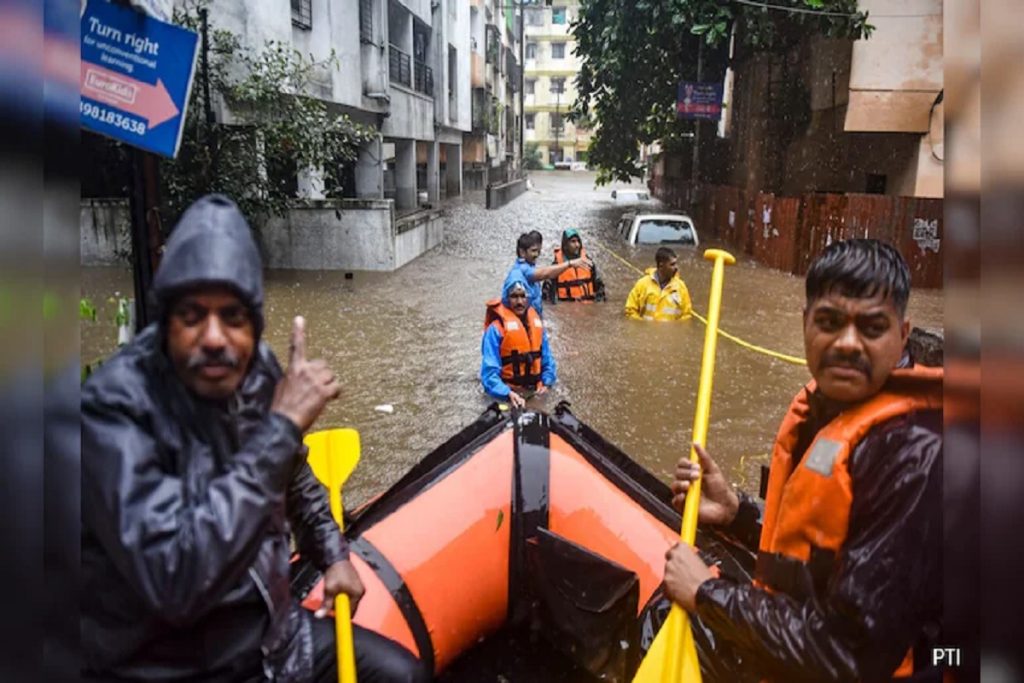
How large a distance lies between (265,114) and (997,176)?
3563 millimetres

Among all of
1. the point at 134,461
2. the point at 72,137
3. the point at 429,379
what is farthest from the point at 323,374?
the point at 429,379

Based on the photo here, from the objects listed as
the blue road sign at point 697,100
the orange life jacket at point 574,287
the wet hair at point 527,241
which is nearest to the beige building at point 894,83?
the blue road sign at point 697,100

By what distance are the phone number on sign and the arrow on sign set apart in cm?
2

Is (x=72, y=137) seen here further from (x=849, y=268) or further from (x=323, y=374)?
(x=849, y=268)

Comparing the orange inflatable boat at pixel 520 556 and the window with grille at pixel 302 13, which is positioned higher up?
the window with grille at pixel 302 13

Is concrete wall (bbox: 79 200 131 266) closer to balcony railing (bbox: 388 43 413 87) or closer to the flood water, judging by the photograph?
the flood water

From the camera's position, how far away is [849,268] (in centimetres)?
138

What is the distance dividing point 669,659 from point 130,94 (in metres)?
1.76

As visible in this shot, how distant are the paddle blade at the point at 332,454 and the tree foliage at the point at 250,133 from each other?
110 cm

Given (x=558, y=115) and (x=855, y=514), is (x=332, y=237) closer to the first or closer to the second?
(x=855, y=514)

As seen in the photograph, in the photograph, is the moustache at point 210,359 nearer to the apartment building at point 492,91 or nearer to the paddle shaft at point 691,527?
the paddle shaft at point 691,527

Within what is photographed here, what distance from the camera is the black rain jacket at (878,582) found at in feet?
4.14

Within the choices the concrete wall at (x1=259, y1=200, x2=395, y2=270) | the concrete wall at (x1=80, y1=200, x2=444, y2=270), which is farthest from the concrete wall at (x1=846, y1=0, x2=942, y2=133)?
the concrete wall at (x1=259, y1=200, x2=395, y2=270)

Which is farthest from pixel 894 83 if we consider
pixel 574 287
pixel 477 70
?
pixel 477 70
